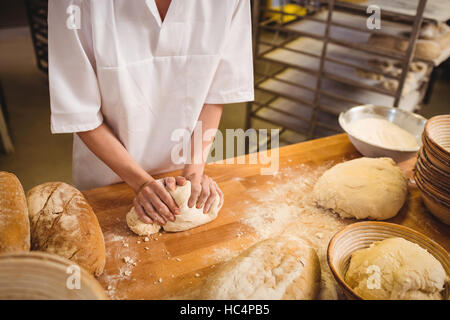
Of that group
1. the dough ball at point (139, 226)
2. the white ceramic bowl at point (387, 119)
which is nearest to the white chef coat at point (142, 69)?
the dough ball at point (139, 226)

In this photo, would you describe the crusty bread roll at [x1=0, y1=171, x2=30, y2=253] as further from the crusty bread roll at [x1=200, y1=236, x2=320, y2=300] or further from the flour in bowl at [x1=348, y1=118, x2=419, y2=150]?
the flour in bowl at [x1=348, y1=118, x2=419, y2=150]

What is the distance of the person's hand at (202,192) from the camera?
1350mm

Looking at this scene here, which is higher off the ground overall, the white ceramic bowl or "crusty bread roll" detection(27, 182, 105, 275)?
the white ceramic bowl

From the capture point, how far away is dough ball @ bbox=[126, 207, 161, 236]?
1.27 m

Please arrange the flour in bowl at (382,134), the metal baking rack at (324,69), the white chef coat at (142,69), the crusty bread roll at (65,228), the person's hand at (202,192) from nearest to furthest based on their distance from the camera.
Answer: the crusty bread roll at (65,228)
the white chef coat at (142,69)
the person's hand at (202,192)
the flour in bowl at (382,134)
the metal baking rack at (324,69)

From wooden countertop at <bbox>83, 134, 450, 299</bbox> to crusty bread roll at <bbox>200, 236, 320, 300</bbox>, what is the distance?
0.44 ft

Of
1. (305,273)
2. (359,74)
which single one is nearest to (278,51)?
(359,74)

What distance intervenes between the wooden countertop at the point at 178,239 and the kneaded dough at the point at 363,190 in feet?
0.34

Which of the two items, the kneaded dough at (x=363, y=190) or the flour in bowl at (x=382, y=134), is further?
the flour in bowl at (x=382, y=134)

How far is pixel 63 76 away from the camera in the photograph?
49.7 inches

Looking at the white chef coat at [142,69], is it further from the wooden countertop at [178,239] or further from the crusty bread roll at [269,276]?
the crusty bread roll at [269,276]

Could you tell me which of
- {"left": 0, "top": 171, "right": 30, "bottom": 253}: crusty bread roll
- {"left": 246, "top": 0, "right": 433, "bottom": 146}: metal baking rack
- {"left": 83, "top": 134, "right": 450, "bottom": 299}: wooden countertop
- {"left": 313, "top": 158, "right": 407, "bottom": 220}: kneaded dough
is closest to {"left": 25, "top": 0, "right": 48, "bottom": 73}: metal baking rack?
{"left": 246, "top": 0, "right": 433, "bottom": 146}: metal baking rack

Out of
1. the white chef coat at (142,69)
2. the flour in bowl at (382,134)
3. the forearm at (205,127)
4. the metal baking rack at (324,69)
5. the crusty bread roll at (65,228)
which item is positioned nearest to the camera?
the crusty bread roll at (65,228)

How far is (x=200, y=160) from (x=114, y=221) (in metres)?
0.47
